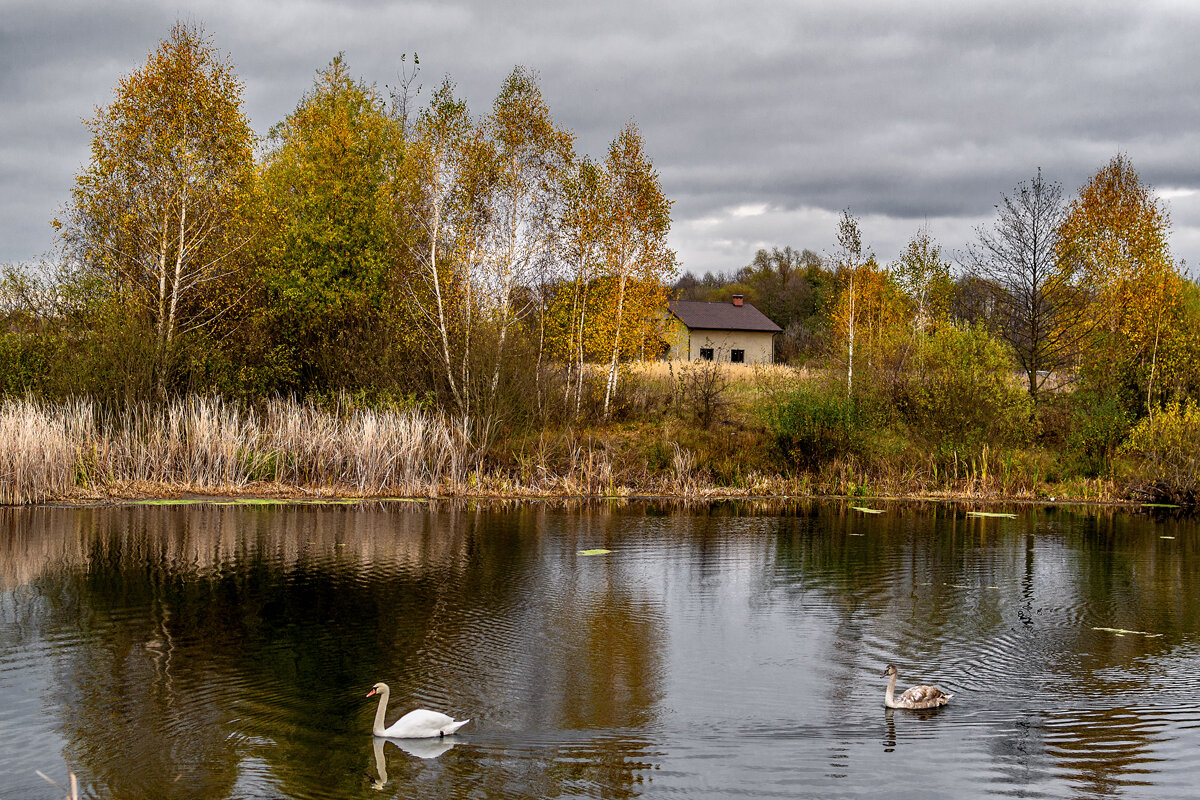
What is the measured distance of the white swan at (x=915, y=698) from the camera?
29.3 ft

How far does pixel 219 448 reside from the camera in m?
22.6

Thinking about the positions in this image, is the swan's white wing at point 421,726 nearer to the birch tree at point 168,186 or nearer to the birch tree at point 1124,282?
the birch tree at point 168,186

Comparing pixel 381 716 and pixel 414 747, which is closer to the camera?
pixel 414 747

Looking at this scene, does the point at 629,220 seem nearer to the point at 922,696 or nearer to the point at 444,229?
the point at 444,229

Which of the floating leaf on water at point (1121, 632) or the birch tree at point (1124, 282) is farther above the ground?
the birch tree at point (1124, 282)

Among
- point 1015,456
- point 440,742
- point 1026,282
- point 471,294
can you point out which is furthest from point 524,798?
point 1026,282

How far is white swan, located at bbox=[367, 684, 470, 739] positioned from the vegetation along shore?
50.2ft

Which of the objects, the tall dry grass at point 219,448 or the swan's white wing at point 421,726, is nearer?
the swan's white wing at point 421,726

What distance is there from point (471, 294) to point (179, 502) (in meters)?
10.1

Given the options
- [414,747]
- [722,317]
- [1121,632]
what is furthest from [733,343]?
[414,747]

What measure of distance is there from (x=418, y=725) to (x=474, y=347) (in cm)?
1904

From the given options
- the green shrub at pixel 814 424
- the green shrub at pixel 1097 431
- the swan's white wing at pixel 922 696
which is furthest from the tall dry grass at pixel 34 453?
the green shrub at pixel 1097 431

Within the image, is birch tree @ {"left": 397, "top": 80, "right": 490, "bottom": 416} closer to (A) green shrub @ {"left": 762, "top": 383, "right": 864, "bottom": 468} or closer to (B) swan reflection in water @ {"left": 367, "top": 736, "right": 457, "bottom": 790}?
(A) green shrub @ {"left": 762, "top": 383, "right": 864, "bottom": 468}

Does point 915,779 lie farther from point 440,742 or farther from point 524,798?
point 440,742
